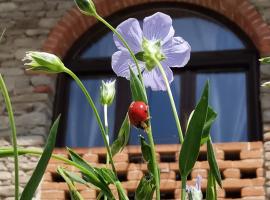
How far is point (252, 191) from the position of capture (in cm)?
327

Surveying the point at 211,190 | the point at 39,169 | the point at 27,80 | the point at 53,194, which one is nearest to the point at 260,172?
the point at 53,194

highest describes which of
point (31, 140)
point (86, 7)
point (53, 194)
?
point (86, 7)

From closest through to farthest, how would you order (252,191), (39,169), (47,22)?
(39,169), (252,191), (47,22)

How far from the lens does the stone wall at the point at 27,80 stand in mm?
3547

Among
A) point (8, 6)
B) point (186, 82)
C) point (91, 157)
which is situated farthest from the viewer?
point (8, 6)

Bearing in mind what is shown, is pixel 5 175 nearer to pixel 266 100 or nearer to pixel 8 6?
pixel 8 6

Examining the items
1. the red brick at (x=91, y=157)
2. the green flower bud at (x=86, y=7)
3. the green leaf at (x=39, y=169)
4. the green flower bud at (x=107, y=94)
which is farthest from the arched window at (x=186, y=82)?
the green leaf at (x=39, y=169)

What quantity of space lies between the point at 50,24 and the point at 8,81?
466mm

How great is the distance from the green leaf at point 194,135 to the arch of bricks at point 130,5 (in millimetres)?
3126

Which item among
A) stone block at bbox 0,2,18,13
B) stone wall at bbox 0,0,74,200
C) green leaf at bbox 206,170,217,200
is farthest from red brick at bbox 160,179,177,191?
green leaf at bbox 206,170,217,200

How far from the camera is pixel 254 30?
12.4ft

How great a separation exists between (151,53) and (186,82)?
3.03 m

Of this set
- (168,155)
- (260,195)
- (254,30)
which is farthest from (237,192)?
(254,30)

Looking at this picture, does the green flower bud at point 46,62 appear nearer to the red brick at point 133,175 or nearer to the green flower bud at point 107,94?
the green flower bud at point 107,94
